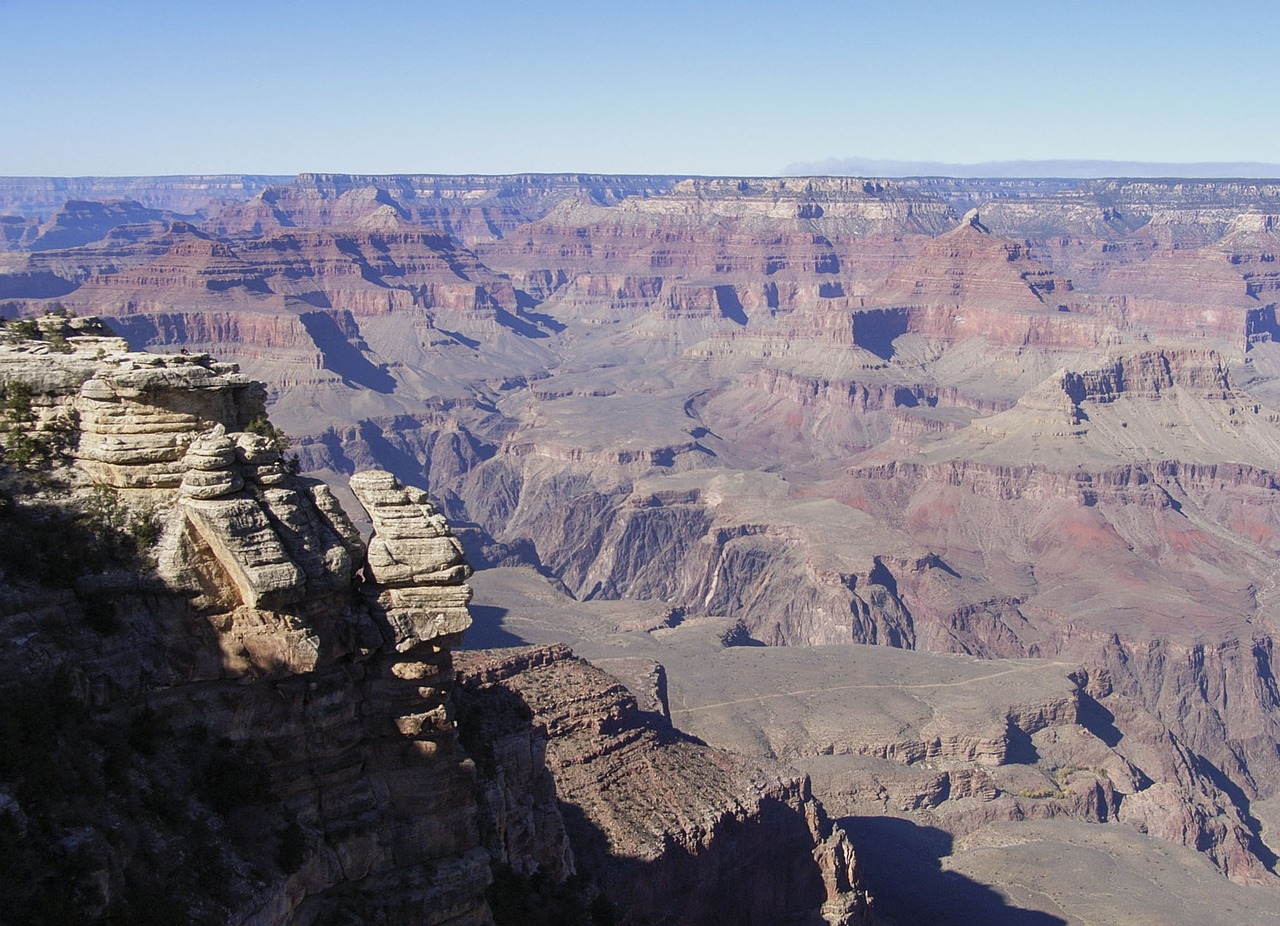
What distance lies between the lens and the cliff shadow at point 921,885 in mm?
52469

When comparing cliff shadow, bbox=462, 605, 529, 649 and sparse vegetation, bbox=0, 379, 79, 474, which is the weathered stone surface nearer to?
sparse vegetation, bbox=0, 379, 79, 474

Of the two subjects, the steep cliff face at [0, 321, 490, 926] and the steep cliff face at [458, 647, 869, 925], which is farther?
the steep cliff face at [458, 647, 869, 925]

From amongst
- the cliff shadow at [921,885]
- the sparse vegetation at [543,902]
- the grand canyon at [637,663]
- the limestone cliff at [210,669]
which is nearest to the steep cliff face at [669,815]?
the grand canyon at [637,663]

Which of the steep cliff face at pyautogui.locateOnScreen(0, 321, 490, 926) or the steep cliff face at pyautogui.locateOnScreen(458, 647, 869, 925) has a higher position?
the steep cliff face at pyautogui.locateOnScreen(0, 321, 490, 926)

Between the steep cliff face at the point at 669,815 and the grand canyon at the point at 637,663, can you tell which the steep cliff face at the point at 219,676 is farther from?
the steep cliff face at the point at 669,815

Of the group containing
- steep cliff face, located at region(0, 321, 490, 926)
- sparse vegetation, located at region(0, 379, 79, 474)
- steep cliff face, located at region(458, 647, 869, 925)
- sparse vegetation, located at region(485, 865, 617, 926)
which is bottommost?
steep cliff face, located at region(458, 647, 869, 925)

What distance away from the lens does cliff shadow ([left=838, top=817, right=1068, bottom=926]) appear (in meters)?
52.5

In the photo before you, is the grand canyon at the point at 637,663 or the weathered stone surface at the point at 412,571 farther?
the weathered stone surface at the point at 412,571

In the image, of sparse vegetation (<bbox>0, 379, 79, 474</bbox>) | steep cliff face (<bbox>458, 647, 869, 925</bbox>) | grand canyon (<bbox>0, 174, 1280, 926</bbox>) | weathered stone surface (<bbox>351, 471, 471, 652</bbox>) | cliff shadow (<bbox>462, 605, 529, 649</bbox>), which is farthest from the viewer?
cliff shadow (<bbox>462, 605, 529, 649</bbox>)

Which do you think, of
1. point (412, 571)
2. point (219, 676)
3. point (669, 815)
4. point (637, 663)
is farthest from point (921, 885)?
point (219, 676)

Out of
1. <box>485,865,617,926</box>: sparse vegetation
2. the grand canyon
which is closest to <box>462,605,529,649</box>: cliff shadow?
the grand canyon

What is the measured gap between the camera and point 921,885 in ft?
182

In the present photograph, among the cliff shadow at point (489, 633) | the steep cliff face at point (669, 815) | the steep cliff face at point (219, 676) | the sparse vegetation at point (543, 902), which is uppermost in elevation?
the steep cliff face at point (219, 676)

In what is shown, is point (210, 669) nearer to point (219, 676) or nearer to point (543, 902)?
point (219, 676)
